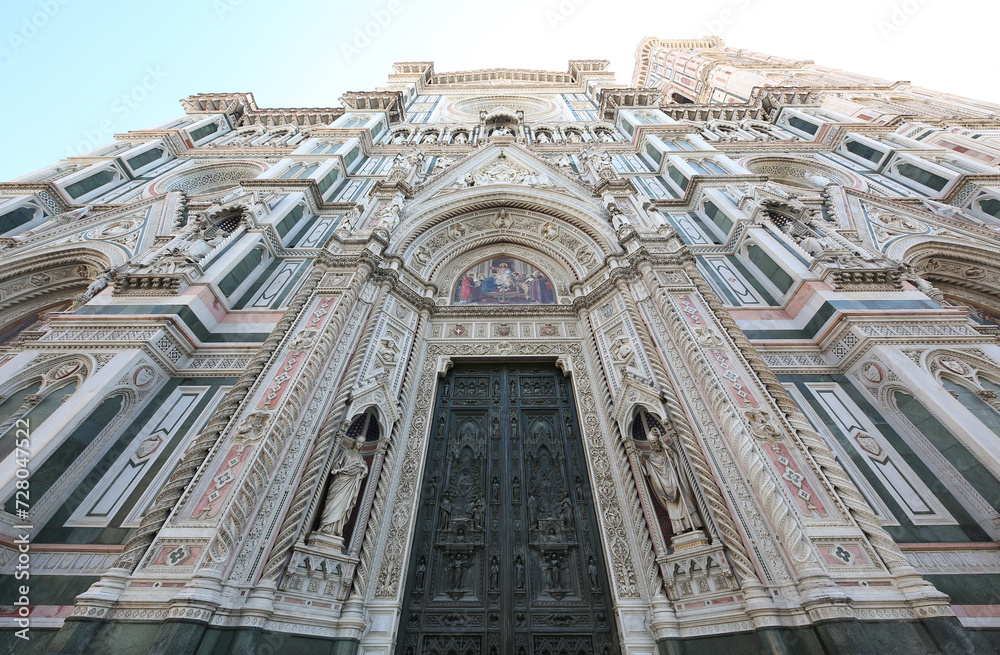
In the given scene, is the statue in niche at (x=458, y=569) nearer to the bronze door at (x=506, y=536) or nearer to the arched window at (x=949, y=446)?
the bronze door at (x=506, y=536)

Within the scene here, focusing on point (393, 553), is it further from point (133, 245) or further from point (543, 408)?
point (133, 245)

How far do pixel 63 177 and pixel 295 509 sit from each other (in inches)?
590

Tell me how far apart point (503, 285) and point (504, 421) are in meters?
3.68

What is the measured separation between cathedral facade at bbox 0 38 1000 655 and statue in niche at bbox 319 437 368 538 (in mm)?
37

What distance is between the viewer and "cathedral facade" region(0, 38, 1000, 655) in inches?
165

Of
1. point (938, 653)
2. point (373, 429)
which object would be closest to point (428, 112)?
point (373, 429)

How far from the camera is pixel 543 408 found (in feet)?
23.9

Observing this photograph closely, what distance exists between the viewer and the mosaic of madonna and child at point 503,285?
936 centimetres

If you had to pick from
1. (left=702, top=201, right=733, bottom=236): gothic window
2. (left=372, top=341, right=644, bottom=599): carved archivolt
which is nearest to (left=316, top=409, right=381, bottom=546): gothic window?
(left=372, top=341, right=644, bottom=599): carved archivolt

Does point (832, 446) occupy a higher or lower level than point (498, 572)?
higher

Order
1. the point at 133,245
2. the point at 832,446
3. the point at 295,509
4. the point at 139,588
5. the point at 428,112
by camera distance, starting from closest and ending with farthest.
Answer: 1. the point at 139,588
2. the point at 295,509
3. the point at 832,446
4. the point at 133,245
5. the point at 428,112

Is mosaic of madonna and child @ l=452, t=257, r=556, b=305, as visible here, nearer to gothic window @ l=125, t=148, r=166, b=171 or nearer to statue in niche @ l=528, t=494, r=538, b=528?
statue in niche @ l=528, t=494, r=538, b=528

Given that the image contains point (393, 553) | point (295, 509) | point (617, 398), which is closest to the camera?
point (295, 509)

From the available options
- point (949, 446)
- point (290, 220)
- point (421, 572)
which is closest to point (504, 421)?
point (421, 572)
